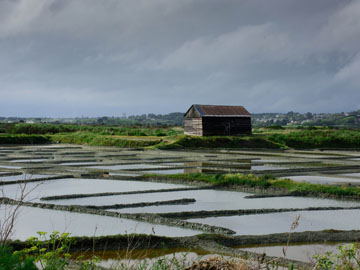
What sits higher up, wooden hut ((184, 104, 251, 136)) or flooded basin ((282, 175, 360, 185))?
wooden hut ((184, 104, 251, 136))

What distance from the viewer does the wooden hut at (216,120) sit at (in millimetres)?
41469

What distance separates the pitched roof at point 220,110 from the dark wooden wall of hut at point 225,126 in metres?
0.44

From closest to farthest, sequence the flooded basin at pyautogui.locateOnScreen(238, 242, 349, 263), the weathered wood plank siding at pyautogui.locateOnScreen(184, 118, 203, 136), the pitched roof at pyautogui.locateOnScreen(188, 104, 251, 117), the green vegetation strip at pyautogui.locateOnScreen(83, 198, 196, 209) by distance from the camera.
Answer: the flooded basin at pyautogui.locateOnScreen(238, 242, 349, 263)
the green vegetation strip at pyautogui.locateOnScreen(83, 198, 196, 209)
the weathered wood plank siding at pyautogui.locateOnScreen(184, 118, 203, 136)
the pitched roof at pyautogui.locateOnScreen(188, 104, 251, 117)

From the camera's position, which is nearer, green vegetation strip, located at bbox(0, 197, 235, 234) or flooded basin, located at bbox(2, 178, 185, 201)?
green vegetation strip, located at bbox(0, 197, 235, 234)

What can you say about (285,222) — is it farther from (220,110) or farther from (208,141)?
(220,110)

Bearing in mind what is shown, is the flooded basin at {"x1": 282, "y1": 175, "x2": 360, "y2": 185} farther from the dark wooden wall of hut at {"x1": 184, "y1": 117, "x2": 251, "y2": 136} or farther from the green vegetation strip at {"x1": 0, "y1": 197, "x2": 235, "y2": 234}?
the dark wooden wall of hut at {"x1": 184, "y1": 117, "x2": 251, "y2": 136}

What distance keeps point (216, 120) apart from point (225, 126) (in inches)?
46.6

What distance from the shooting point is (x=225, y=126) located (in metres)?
42.3

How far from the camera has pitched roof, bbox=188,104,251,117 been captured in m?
42.0

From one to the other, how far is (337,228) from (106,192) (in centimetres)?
762

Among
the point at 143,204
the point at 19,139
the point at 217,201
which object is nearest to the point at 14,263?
the point at 143,204

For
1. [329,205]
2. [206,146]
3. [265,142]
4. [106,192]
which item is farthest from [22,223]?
[265,142]

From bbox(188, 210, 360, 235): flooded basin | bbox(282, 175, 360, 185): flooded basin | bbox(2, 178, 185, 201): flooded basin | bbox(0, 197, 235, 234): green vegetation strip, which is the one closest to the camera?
bbox(0, 197, 235, 234): green vegetation strip

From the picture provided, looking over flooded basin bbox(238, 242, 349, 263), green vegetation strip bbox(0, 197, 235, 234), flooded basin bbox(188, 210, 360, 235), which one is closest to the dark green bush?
flooded basin bbox(238, 242, 349, 263)
